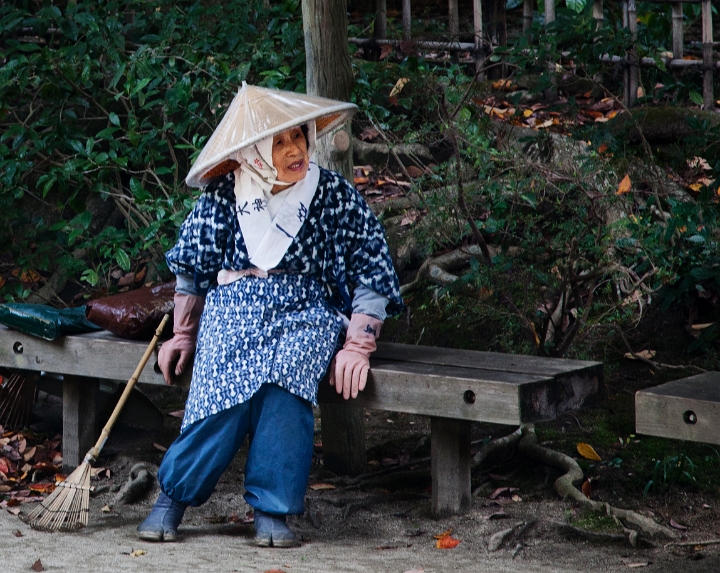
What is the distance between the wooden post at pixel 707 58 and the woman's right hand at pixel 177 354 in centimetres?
457

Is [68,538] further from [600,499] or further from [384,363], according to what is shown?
[600,499]

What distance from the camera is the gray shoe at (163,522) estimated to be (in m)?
3.58

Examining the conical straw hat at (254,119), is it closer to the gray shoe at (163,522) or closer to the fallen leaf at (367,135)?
the gray shoe at (163,522)

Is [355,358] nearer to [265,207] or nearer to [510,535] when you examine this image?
[265,207]

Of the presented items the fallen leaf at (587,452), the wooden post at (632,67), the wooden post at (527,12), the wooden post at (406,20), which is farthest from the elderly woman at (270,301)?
the wooden post at (527,12)

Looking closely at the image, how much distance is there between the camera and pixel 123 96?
598 cm

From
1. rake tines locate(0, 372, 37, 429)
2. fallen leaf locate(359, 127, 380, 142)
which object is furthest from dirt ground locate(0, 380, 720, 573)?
fallen leaf locate(359, 127, 380, 142)

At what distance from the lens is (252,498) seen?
3566mm

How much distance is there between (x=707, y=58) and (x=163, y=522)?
17.1ft

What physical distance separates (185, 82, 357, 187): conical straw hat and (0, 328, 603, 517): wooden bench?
0.92m

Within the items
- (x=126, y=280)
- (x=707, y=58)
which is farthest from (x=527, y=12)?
(x=126, y=280)

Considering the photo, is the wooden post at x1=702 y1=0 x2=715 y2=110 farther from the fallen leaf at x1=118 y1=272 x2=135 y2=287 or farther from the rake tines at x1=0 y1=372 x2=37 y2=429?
the rake tines at x1=0 y1=372 x2=37 y2=429

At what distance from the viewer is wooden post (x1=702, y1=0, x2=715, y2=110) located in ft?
22.9

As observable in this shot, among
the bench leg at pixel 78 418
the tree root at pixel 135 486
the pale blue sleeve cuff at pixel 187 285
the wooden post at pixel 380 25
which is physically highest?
the wooden post at pixel 380 25
